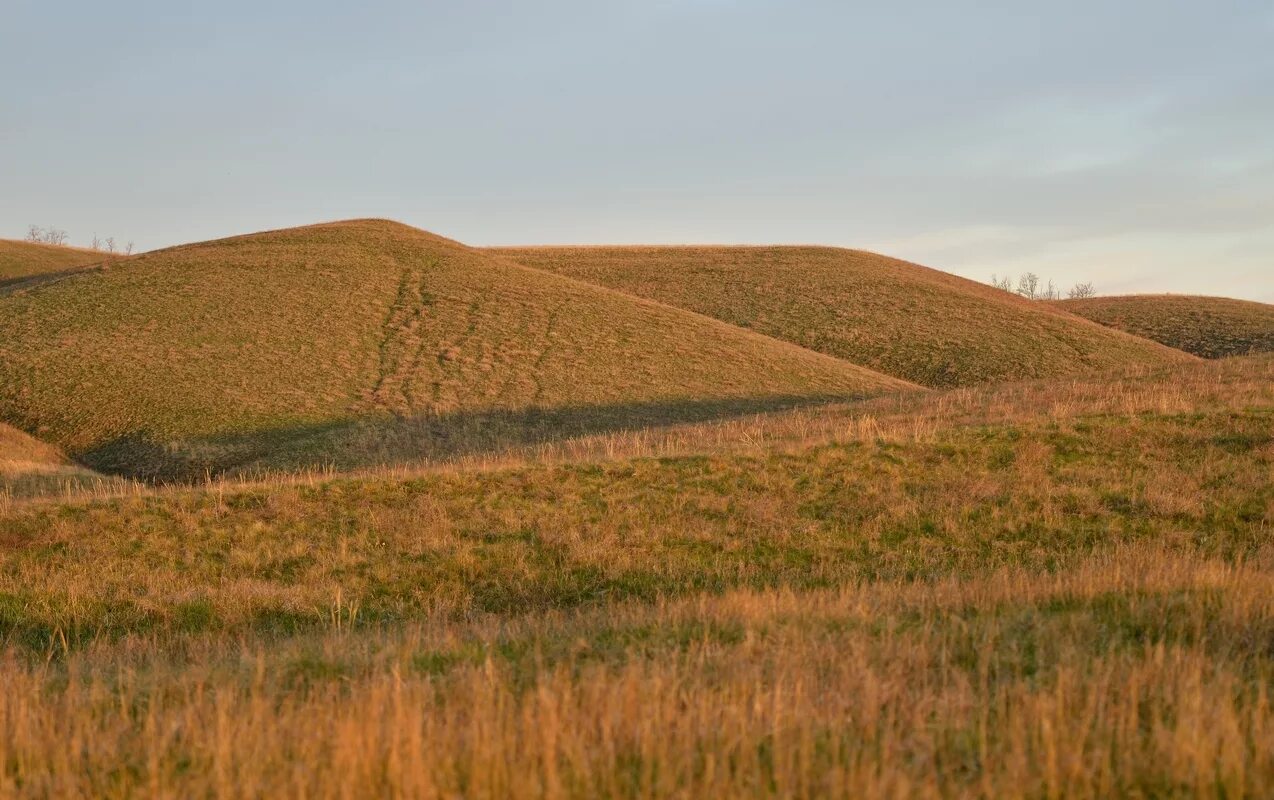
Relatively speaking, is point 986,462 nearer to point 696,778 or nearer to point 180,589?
point 180,589

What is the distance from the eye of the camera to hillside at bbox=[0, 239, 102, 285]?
88.8 metres

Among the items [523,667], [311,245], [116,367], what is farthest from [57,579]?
[311,245]

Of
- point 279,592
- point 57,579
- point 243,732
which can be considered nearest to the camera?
point 243,732

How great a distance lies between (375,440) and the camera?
118ft

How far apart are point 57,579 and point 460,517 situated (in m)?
6.16

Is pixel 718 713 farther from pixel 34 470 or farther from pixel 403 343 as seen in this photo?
pixel 403 343

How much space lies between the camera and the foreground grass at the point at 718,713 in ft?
15.9

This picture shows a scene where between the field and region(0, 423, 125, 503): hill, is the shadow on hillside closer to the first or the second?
the field

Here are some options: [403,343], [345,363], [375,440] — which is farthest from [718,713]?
A: [403,343]

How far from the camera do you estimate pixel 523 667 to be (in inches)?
281

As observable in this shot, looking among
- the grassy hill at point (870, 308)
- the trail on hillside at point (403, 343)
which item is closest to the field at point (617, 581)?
the trail on hillside at point (403, 343)

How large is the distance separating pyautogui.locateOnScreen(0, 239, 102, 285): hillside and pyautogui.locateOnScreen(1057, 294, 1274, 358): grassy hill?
87543 millimetres

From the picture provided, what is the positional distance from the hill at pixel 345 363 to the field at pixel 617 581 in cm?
30

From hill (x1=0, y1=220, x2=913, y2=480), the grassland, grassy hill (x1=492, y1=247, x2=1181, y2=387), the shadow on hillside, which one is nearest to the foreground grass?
the grassland
